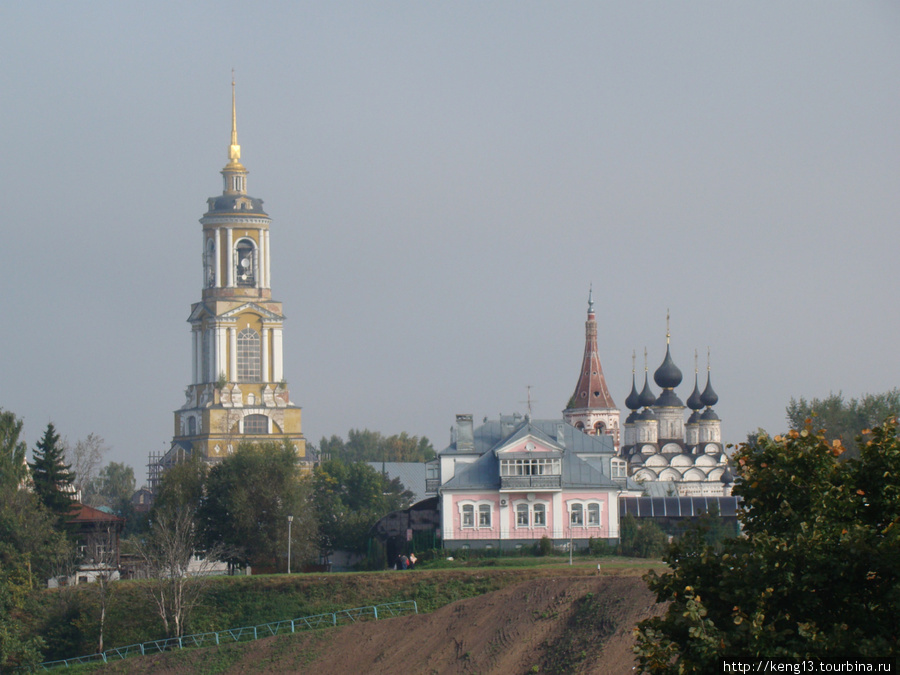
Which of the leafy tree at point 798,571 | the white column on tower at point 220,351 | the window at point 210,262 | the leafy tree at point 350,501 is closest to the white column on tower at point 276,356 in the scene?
the white column on tower at point 220,351

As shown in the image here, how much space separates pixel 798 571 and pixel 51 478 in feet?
138

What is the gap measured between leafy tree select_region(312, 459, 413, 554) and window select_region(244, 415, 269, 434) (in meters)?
4.14

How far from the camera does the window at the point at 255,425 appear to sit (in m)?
86.4

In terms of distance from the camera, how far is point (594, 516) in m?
51.5

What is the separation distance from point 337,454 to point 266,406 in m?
69.0

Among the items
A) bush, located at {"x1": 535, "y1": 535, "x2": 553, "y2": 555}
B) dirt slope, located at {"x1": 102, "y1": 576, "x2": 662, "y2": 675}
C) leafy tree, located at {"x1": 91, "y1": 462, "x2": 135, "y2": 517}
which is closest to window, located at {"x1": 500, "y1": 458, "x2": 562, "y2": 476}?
bush, located at {"x1": 535, "y1": 535, "x2": 553, "y2": 555}

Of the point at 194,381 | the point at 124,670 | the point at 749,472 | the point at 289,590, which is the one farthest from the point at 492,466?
the point at 194,381

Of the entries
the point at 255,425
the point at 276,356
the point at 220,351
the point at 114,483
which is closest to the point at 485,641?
the point at 255,425

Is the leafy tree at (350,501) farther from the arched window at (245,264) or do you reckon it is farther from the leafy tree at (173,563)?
the arched window at (245,264)

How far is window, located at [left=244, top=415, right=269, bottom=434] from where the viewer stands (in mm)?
86438

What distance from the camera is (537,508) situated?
5150 centimetres

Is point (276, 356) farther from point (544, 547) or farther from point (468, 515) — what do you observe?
point (544, 547)

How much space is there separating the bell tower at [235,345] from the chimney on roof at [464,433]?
3182 cm

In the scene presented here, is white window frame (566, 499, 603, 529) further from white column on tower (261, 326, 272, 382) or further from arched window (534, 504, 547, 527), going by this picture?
white column on tower (261, 326, 272, 382)
